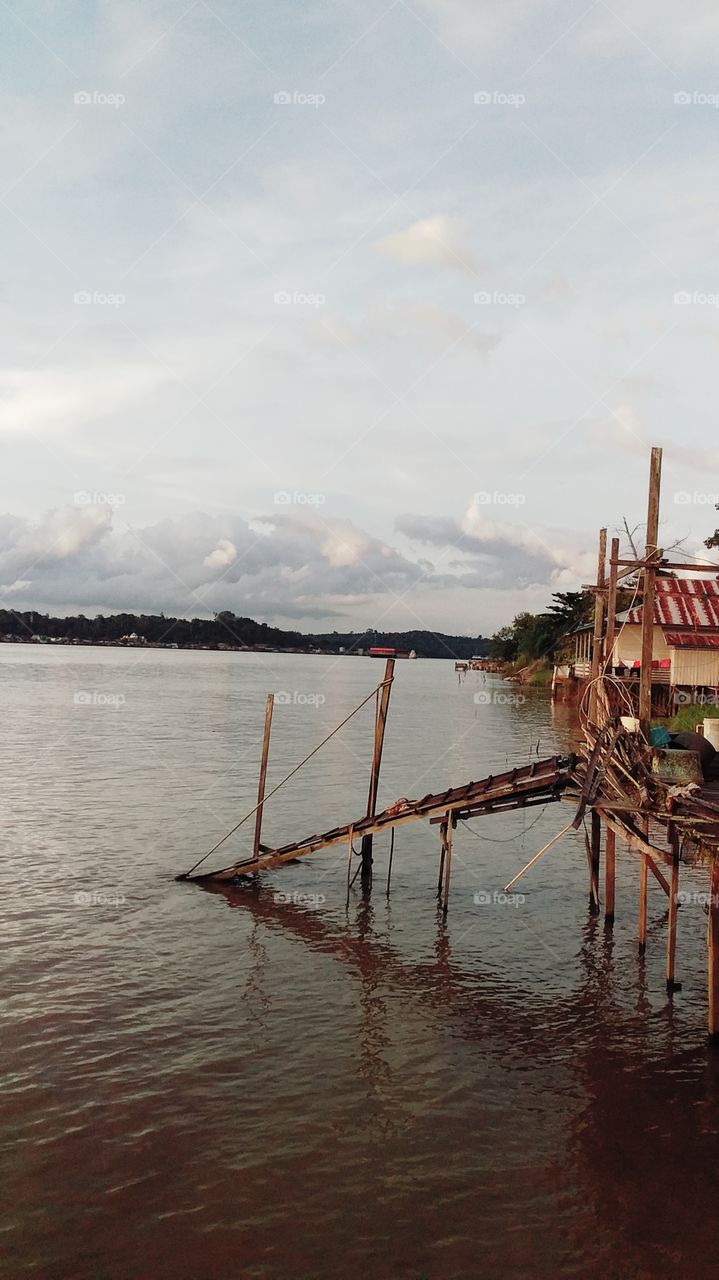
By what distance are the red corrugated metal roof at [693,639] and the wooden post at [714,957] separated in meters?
35.6

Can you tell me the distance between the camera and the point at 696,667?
48.0 metres

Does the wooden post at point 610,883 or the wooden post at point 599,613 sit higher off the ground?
the wooden post at point 599,613

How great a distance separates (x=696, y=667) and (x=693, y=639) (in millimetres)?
1509

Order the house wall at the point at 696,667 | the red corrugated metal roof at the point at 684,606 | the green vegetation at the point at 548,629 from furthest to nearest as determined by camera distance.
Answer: the green vegetation at the point at 548,629, the red corrugated metal roof at the point at 684,606, the house wall at the point at 696,667

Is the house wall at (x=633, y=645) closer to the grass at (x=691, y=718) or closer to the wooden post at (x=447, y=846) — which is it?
the grass at (x=691, y=718)

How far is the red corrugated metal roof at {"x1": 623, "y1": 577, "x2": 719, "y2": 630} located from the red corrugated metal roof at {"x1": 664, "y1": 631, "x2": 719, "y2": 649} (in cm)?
74

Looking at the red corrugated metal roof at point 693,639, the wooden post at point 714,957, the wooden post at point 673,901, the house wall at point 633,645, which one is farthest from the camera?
the house wall at point 633,645

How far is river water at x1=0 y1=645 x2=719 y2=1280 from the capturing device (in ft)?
32.0

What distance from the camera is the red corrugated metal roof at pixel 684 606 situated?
50719 millimetres

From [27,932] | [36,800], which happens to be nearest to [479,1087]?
[27,932]

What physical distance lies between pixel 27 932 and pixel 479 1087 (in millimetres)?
10229

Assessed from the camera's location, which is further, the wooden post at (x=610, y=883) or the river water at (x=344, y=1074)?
the wooden post at (x=610, y=883)

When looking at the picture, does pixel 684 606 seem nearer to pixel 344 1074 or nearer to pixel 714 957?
pixel 714 957

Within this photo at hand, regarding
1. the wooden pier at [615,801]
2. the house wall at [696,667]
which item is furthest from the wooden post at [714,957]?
the house wall at [696,667]
